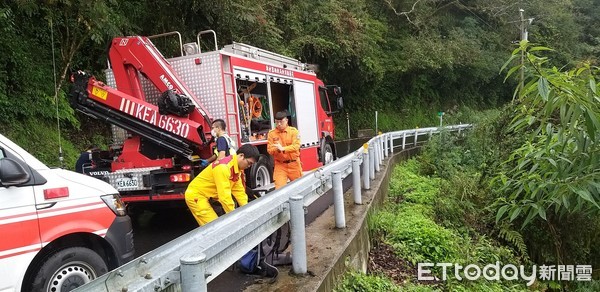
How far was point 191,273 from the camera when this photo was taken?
6.79ft

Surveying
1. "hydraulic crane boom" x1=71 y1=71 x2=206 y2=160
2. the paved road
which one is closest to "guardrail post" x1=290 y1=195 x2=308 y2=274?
the paved road

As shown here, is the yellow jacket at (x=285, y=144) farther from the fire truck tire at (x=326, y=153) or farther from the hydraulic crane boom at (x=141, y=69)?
the fire truck tire at (x=326, y=153)

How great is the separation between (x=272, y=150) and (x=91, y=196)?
322 cm

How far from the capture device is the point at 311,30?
66.9 ft

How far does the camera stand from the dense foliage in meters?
9.45

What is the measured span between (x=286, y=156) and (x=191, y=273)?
182 inches

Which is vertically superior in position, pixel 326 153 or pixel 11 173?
pixel 11 173

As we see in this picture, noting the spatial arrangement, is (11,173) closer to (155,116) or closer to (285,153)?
(155,116)

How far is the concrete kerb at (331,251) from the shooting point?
3.31m

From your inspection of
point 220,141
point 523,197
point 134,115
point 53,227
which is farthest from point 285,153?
point 53,227

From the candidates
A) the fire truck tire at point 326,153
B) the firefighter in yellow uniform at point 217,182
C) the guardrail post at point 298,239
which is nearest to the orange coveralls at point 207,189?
the firefighter in yellow uniform at point 217,182

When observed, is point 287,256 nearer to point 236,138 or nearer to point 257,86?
point 236,138

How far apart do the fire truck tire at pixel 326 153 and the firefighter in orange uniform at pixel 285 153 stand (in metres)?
4.08

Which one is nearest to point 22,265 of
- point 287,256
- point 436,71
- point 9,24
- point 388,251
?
point 287,256
